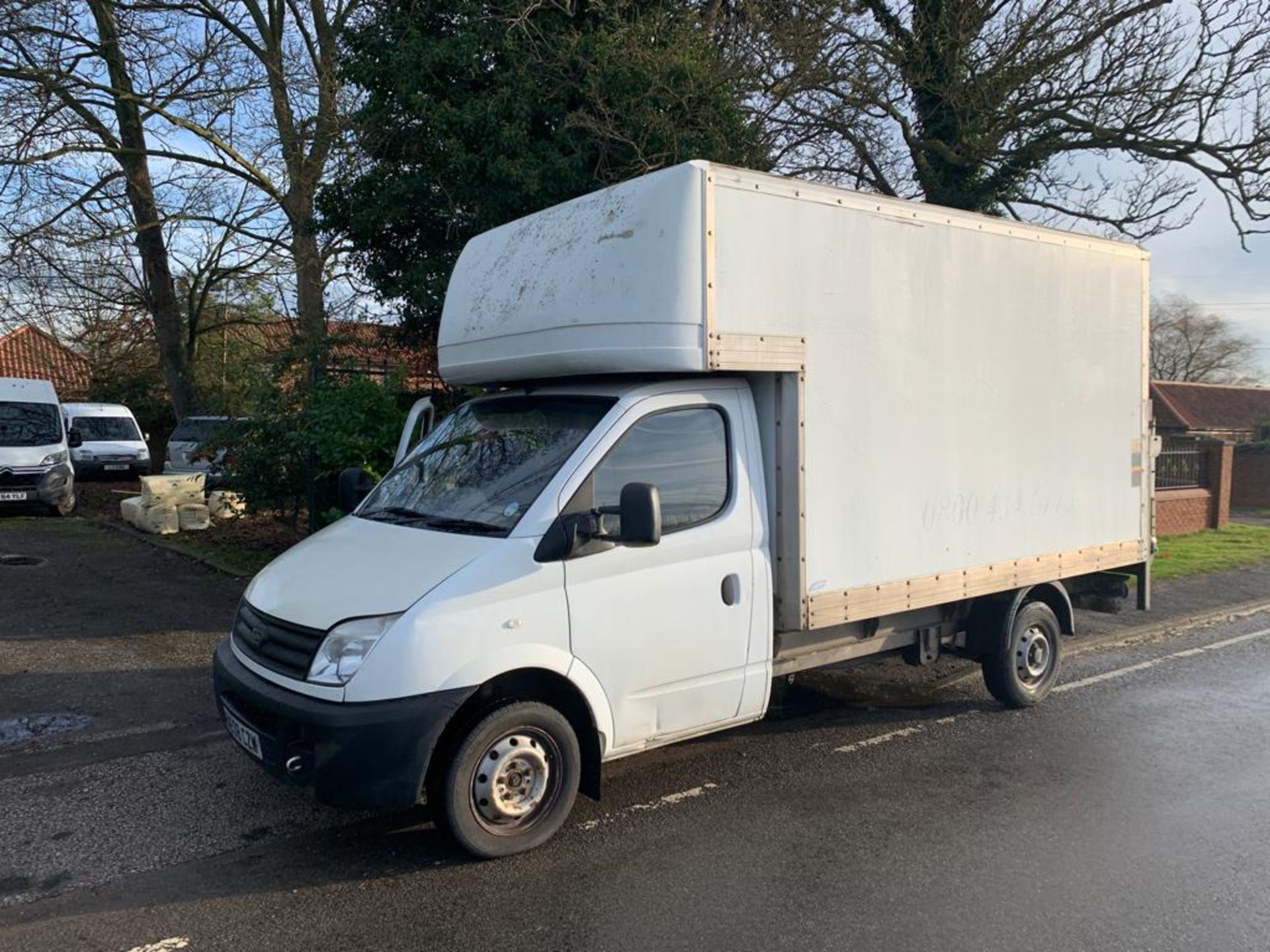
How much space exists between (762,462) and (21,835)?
391 cm

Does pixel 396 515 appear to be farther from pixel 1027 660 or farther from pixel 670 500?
pixel 1027 660

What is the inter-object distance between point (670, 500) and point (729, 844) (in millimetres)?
1600

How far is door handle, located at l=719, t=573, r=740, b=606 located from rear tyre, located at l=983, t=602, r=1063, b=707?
252cm

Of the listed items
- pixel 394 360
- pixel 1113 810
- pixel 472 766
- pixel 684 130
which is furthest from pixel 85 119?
pixel 1113 810

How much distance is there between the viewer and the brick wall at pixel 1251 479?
25000mm

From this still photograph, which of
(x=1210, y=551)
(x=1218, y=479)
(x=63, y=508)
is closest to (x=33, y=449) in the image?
(x=63, y=508)

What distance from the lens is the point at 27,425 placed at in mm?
15773

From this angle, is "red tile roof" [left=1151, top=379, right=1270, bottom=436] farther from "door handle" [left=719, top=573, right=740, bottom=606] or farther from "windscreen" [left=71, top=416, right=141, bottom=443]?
"door handle" [left=719, top=573, right=740, bottom=606]

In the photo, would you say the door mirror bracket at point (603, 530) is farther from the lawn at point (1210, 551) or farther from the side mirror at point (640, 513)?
the lawn at point (1210, 551)

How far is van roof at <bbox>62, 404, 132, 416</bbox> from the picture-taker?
78.0 feet

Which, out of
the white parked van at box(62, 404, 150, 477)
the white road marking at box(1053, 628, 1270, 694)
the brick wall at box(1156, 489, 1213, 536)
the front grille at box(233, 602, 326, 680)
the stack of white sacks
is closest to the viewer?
the front grille at box(233, 602, 326, 680)

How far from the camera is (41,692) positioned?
21.4 ft

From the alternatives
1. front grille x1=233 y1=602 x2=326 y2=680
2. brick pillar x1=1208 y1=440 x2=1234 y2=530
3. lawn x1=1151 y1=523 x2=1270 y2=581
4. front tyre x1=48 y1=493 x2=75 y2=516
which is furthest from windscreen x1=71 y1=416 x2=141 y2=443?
brick pillar x1=1208 y1=440 x2=1234 y2=530

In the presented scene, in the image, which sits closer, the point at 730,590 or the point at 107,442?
the point at 730,590
